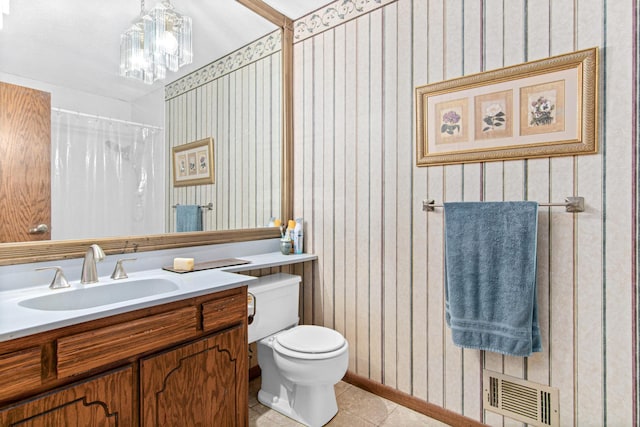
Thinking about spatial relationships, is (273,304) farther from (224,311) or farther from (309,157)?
(309,157)

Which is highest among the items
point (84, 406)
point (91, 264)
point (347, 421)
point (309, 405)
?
point (91, 264)

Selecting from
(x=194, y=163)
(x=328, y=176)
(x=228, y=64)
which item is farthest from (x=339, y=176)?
(x=228, y=64)

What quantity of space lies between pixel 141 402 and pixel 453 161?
168 cm

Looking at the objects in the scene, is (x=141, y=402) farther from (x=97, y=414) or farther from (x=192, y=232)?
(x=192, y=232)

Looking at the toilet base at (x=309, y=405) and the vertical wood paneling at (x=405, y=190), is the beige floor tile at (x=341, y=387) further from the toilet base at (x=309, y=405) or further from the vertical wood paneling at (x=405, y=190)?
the vertical wood paneling at (x=405, y=190)

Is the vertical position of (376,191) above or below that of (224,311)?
above

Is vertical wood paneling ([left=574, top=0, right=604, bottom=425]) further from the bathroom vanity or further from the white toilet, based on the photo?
the bathroom vanity

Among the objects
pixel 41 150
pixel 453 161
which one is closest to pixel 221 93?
pixel 41 150

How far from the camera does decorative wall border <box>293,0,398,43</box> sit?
2064 millimetres

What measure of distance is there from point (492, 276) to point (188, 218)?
5.20ft

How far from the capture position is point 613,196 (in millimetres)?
1392

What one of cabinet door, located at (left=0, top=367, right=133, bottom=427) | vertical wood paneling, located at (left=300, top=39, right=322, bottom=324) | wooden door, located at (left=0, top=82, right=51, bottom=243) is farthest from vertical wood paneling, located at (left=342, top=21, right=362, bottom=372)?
wooden door, located at (left=0, top=82, right=51, bottom=243)

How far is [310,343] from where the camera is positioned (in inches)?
70.5

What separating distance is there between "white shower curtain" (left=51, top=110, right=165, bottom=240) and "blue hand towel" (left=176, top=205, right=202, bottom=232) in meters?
0.10
